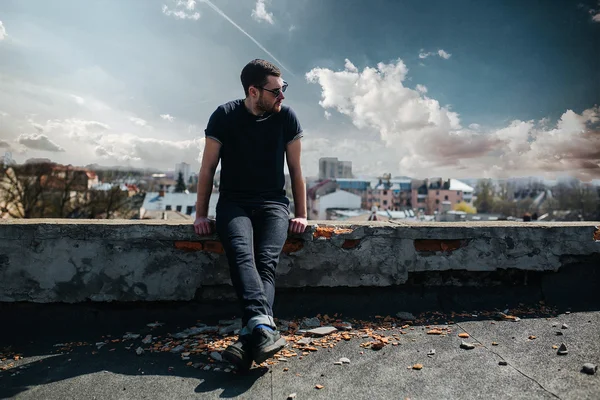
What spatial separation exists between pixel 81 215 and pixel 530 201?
65.8m

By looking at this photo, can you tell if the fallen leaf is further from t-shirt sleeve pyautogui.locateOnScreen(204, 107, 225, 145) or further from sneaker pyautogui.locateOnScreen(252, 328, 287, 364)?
t-shirt sleeve pyautogui.locateOnScreen(204, 107, 225, 145)

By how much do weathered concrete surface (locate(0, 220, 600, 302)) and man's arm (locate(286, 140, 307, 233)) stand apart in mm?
140

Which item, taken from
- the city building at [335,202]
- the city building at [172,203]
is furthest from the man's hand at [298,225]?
the city building at [335,202]

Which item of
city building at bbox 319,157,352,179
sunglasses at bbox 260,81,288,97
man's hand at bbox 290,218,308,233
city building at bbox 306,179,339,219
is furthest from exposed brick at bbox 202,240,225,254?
city building at bbox 319,157,352,179

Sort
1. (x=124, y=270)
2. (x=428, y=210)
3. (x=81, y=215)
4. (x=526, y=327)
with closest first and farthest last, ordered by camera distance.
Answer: (x=526, y=327) < (x=124, y=270) < (x=81, y=215) < (x=428, y=210)

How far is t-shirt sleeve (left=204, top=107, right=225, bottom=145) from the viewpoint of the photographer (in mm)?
2393

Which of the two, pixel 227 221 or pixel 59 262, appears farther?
pixel 59 262

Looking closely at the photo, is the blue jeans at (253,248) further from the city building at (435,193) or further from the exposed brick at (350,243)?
the city building at (435,193)

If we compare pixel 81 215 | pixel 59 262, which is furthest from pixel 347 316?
pixel 81 215

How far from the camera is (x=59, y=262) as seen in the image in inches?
96.6

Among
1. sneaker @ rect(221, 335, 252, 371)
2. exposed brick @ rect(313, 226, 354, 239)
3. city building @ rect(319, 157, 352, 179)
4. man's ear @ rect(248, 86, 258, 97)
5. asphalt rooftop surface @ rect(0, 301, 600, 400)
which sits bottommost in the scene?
asphalt rooftop surface @ rect(0, 301, 600, 400)

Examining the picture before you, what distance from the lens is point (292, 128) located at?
2535 millimetres

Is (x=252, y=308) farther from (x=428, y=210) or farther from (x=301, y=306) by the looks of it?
(x=428, y=210)

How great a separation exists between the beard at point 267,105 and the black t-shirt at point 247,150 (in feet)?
0.13
